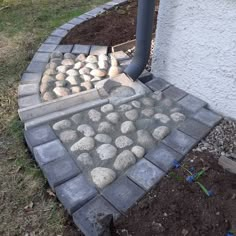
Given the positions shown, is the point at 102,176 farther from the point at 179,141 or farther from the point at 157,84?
the point at 157,84

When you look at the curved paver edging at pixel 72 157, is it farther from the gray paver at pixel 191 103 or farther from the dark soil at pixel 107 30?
the dark soil at pixel 107 30

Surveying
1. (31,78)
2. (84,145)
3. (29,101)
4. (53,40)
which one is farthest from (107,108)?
(53,40)

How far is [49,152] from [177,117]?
108cm

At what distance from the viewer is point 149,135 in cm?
226

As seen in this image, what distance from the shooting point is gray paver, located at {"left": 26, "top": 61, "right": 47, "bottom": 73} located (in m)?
3.04

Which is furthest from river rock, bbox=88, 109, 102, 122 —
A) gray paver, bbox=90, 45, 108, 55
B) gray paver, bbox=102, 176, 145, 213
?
gray paver, bbox=90, 45, 108, 55

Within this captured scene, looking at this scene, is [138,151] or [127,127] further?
[127,127]

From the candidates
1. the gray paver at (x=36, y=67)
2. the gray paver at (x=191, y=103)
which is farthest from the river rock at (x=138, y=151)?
the gray paver at (x=36, y=67)

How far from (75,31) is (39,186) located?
246cm

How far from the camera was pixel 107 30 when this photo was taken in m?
3.78

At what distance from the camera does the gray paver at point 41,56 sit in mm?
3225

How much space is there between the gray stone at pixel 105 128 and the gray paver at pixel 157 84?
27.0 inches

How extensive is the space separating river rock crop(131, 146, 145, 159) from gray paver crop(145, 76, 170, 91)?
0.83m

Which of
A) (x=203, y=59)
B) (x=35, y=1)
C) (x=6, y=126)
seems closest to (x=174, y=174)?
(x=203, y=59)
